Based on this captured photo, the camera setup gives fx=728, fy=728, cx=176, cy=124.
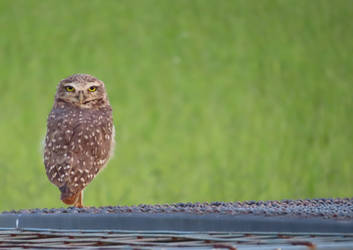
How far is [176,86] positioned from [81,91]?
3.70m

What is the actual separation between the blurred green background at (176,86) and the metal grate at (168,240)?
5.24m

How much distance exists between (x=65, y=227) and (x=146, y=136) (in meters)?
5.13

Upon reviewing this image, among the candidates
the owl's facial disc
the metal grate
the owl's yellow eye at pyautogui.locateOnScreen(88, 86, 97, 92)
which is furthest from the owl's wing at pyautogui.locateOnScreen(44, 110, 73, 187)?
the metal grate

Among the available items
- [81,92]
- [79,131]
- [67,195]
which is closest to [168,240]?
[67,195]

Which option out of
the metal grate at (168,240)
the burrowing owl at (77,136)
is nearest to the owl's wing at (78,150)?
the burrowing owl at (77,136)

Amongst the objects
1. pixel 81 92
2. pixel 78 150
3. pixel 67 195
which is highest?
pixel 81 92

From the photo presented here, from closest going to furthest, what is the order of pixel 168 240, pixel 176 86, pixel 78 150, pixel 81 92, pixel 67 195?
pixel 168 240 < pixel 67 195 < pixel 78 150 < pixel 81 92 < pixel 176 86

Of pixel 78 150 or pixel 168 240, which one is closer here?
pixel 168 240

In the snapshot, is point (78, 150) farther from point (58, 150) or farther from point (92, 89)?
point (92, 89)

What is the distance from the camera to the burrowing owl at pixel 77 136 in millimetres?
6367

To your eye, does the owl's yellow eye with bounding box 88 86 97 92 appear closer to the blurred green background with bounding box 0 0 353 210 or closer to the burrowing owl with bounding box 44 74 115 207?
the burrowing owl with bounding box 44 74 115 207

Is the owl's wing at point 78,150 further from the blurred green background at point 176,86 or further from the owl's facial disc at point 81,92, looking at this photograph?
the blurred green background at point 176,86

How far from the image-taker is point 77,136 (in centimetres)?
652

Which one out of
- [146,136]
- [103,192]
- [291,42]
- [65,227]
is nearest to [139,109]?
[146,136]
